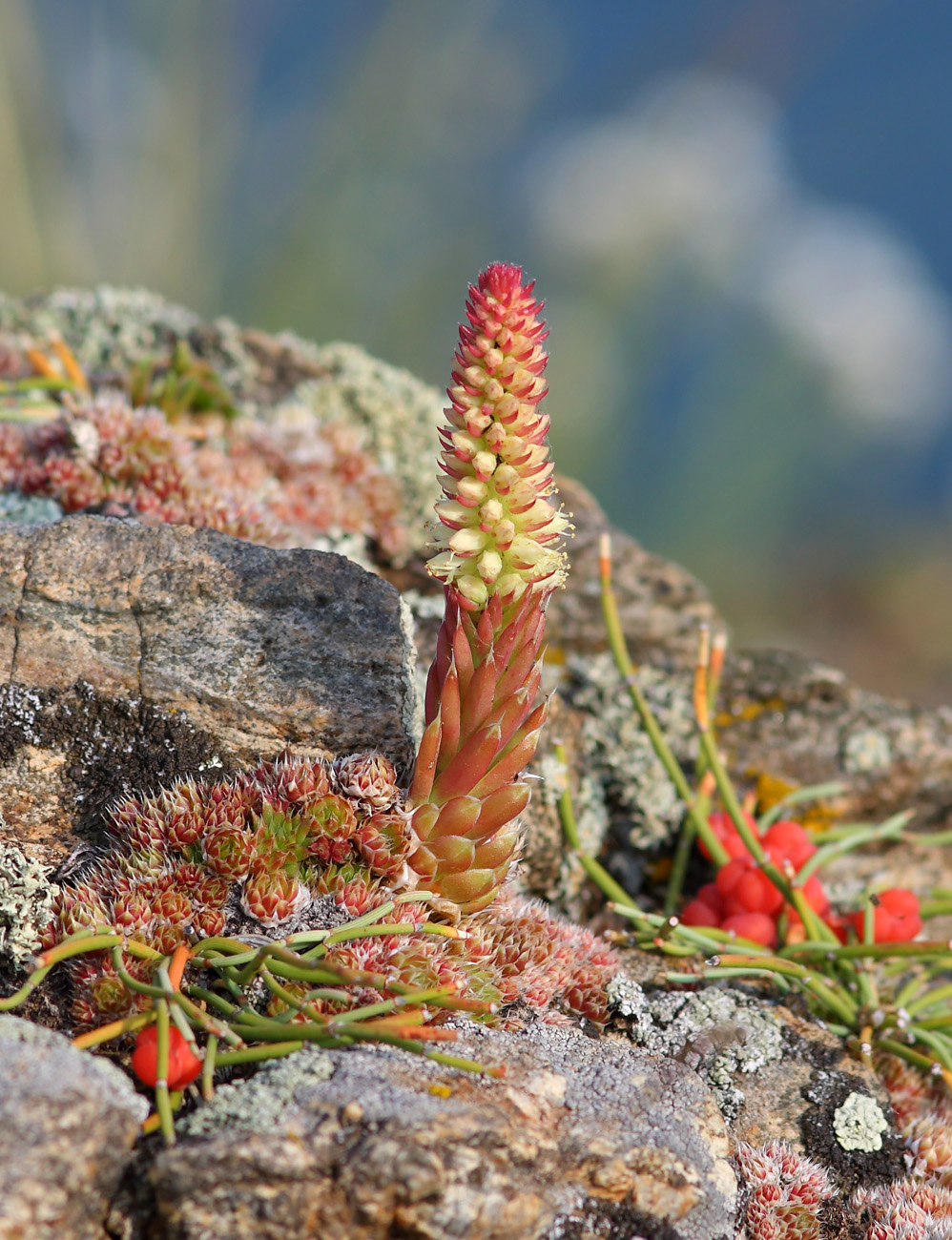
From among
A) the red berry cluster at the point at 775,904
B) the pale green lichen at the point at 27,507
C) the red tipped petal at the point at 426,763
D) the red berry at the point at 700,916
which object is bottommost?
the red berry at the point at 700,916

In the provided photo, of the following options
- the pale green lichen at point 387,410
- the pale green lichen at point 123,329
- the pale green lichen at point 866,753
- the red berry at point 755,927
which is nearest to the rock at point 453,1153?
the red berry at point 755,927

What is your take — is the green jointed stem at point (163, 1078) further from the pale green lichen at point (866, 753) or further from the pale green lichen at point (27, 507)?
the pale green lichen at point (866, 753)

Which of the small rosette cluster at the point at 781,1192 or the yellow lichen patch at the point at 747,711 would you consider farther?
the yellow lichen patch at the point at 747,711

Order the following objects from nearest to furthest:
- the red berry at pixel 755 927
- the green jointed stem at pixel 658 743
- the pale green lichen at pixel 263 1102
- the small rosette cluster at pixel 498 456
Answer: the pale green lichen at pixel 263 1102
the small rosette cluster at pixel 498 456
the red berry at pixel 755 927
the green jointed stem at pixel 658 743

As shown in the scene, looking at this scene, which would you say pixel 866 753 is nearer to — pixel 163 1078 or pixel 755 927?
pixel 755 927

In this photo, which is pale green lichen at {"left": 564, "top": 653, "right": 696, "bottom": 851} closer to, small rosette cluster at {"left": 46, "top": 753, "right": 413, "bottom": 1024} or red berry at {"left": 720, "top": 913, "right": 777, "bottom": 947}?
red berry at {"left": 720, "top": 913, "right": 777, "bottom": 947}

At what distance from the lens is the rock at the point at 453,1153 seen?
218 cm

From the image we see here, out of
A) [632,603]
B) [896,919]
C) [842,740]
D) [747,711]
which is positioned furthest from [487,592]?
[842,740]

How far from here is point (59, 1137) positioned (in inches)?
83.3

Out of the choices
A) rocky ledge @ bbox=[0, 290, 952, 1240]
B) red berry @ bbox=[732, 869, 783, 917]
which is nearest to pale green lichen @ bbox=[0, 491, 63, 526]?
rocky ledge @ bbox=[0, 290, 952, 1240]

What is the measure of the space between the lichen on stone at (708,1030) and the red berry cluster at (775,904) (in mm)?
500

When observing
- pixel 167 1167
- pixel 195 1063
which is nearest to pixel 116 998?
pixel 195 1063

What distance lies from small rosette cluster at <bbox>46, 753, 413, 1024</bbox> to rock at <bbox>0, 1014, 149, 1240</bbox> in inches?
19.5

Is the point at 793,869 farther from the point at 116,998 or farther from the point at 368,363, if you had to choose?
the point at 368,363
